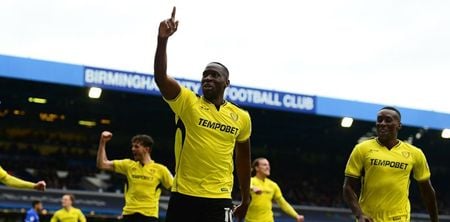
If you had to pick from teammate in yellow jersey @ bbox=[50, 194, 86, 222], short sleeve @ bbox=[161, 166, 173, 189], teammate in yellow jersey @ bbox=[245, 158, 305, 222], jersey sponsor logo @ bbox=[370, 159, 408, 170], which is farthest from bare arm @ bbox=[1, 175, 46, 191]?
teammate in yellow jersey @ bbox=[50, 194, 86, 222]

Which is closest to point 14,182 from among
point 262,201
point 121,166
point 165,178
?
point 121,166

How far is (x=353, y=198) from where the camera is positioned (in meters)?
7.51

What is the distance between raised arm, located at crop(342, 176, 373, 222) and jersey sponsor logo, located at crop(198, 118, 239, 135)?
5.07 ft

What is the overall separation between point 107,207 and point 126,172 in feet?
68.5

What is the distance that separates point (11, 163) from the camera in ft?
117

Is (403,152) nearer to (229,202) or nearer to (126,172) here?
(229,202)

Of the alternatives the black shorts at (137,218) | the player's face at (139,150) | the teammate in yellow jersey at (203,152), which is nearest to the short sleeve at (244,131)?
the teammate in yellow jersey at (203,152)

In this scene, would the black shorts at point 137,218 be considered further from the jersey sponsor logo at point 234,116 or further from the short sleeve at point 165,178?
the jersey sponsor logo at point 234,116

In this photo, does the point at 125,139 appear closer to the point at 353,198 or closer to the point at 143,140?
the point at 143,140

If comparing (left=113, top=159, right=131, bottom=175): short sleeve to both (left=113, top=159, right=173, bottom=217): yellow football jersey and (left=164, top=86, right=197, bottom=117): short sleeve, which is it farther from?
(left=164, top=86, right=197, bottom=117): short sleeve

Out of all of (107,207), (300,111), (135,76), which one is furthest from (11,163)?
(300,111)

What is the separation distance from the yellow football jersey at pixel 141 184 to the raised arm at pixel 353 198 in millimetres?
4354

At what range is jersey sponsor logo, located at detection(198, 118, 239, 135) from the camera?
21.2 ft

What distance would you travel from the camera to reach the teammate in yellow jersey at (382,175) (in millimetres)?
7594
